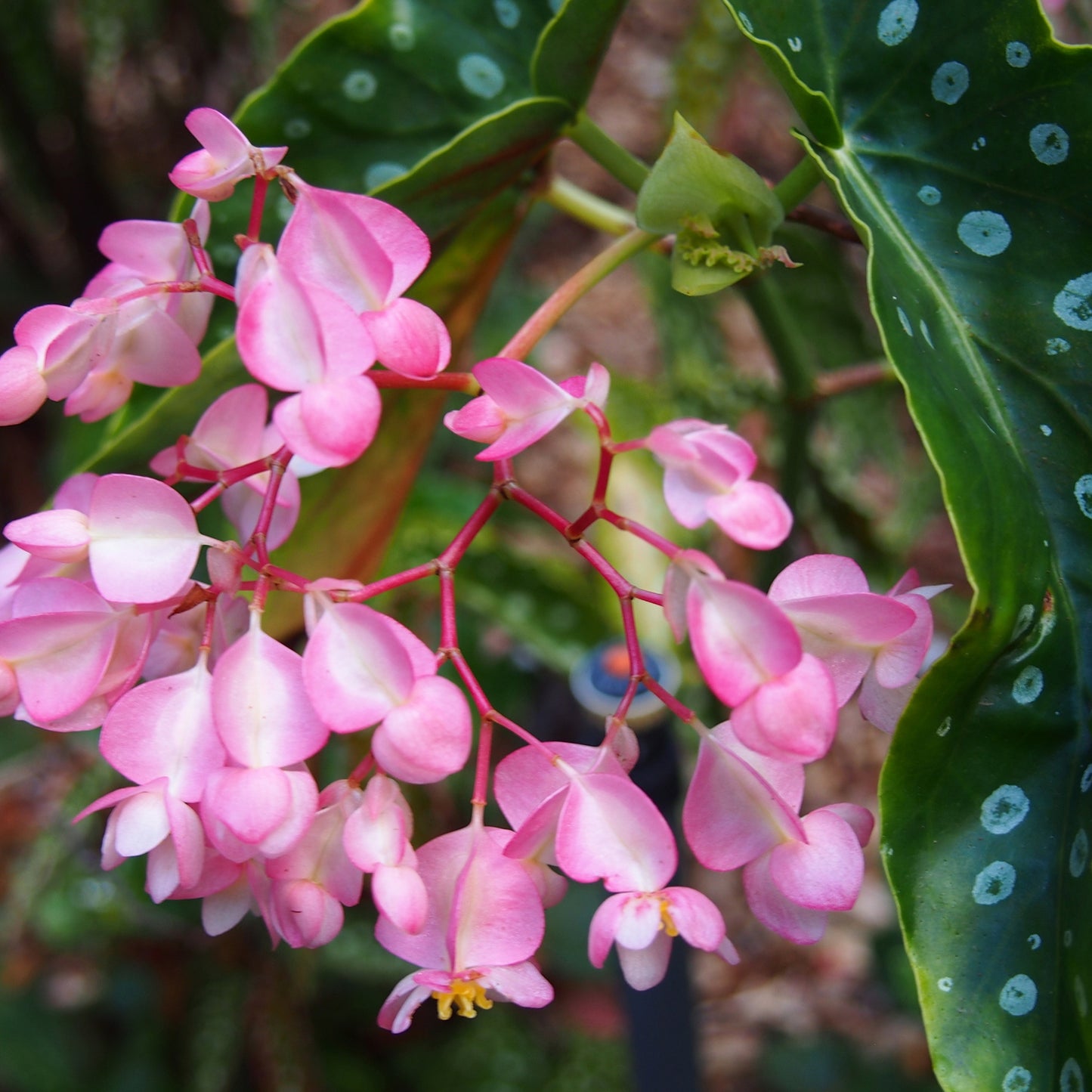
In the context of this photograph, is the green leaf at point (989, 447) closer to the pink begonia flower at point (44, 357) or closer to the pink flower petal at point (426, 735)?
the pink flower petal at point (426, 735)

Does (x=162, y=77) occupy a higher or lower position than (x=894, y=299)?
lower

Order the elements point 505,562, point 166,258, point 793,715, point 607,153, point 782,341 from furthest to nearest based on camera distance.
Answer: point 505,562, point 782,341, point 607,153, point 166,258, point 793,715

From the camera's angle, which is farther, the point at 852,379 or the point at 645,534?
the point at 852,379

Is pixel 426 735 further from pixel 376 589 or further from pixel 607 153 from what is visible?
pixel 607 153

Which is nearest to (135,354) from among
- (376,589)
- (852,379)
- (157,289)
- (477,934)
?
(157,289)

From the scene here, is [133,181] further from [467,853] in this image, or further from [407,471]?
[467,853]

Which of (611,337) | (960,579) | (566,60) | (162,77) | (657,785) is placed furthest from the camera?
(611,337)

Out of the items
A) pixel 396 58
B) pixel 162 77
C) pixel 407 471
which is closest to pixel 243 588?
pixel 407 471

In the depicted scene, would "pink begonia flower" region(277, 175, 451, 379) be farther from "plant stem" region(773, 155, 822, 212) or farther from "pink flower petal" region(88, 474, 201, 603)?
"plant stem" region(773, 155, 822, 212)
